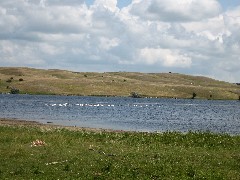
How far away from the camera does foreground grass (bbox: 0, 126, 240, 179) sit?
82.6 feet

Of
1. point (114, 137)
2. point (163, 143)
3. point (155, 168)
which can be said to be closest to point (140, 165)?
point (155, 168)

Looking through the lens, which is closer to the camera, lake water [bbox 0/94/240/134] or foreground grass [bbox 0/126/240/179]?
foreground grass [bbox 0/126/240/179]

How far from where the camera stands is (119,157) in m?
30.4

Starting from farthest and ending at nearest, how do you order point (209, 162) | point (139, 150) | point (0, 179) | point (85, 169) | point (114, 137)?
point (114, 137) < point (139, 150) < point (209, 162) < point (85, 169) < point (0, 179)

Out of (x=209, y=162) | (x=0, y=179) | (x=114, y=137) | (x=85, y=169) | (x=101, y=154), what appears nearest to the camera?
(x=0, y=179)

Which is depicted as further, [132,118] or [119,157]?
[132,118]

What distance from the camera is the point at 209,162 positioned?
2970 cm

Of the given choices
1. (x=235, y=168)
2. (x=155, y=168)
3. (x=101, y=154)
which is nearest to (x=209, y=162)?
(x=235, y=168)

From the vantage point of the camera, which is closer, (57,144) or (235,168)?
(235,168)

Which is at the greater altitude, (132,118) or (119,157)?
(132,118)

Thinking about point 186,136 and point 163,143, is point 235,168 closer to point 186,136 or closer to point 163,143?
point 163,143

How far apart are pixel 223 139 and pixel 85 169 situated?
64.0 ft

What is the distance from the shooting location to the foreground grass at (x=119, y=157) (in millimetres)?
25172

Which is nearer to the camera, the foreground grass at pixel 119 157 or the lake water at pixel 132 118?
the foreground grass at pixel 119 157
